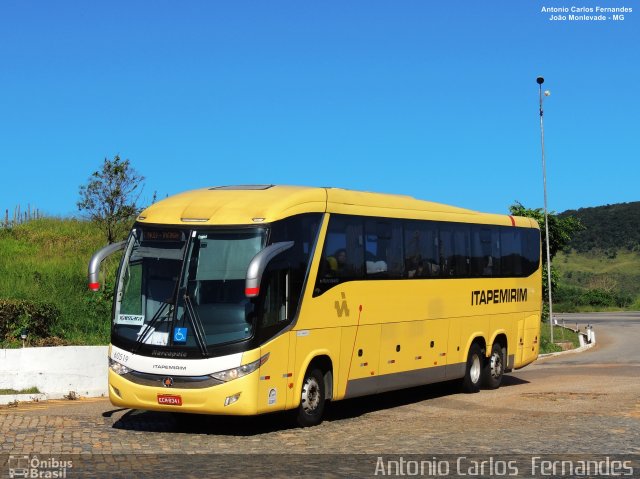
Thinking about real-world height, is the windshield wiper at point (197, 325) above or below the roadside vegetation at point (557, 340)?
above

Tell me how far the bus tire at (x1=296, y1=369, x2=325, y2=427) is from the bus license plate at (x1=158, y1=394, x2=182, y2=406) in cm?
201

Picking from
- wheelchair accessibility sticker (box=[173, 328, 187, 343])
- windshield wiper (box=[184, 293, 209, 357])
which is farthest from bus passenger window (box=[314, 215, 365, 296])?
wheelchair accessibility sticker (box=[173, 328, 187, 343])

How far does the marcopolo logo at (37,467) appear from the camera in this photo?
1079cm

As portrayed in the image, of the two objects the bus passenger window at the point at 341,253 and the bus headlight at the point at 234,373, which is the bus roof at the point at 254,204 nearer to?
the bus passenger window at the point at 341,253

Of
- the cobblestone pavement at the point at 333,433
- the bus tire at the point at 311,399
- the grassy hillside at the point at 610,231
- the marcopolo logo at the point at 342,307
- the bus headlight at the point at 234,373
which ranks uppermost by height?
the grassy hillside at the point at 610,231

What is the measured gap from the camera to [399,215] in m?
18.6

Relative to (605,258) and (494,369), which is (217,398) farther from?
(605,258)

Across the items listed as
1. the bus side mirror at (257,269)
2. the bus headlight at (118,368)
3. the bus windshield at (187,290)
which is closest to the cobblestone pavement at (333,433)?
the bus headlight at (118,368)

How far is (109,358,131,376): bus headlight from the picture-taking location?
586 inches

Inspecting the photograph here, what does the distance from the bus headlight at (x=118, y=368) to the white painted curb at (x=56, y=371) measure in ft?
16.9

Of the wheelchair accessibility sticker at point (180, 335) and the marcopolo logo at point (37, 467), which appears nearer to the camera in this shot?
the marcopolo logo at point (37, 467)

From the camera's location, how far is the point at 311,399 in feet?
51.8

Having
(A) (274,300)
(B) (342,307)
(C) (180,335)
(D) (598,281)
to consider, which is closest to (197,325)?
(C) (180,335)

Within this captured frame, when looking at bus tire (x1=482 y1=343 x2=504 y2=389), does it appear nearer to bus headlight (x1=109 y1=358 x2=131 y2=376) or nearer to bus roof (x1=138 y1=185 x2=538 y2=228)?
bus roof (x1=138 y1=185 x2=538 y2=228)
